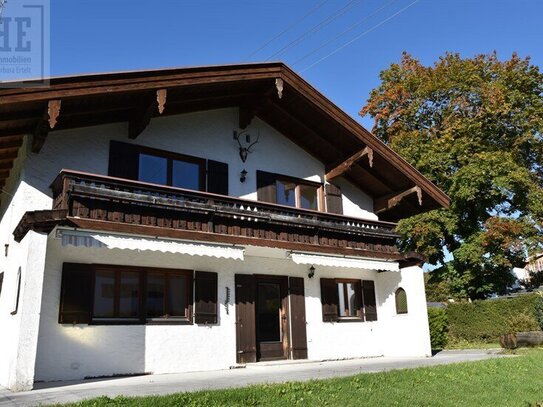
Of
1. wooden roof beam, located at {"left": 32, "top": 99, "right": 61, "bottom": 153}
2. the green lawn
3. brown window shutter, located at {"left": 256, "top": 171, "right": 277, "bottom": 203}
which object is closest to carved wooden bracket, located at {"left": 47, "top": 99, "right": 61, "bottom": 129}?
wooden roof beam, located at {"left": 32, "top": 99, "right": 61, "bottom": 153}

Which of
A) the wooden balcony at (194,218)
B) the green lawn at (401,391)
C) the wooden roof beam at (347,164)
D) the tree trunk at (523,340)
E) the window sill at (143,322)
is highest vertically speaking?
the wooden roof beam at (347,164)

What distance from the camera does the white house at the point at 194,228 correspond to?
10570mm

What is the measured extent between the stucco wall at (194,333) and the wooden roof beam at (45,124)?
2.29m

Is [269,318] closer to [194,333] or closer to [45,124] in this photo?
[194,333]

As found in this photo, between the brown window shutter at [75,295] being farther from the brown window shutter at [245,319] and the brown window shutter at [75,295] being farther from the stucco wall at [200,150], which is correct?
the brown window shutter at [245,319]

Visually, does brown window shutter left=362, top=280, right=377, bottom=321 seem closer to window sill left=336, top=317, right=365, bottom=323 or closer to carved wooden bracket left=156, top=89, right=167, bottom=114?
window sill left=336, top=317, right=365, bottom=323

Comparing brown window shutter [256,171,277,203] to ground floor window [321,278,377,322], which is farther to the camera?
ground floor window [321,278,377,322]

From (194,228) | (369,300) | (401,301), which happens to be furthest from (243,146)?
(401,301)

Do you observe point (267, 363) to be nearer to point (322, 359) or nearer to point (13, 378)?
point (322, 359)

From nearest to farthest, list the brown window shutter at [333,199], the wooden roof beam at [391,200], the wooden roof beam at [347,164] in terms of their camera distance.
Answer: the wooden roof beam at [347,164], the brown window shutter at [333,199], the wooden roof beam at [391,200]

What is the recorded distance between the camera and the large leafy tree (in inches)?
1039

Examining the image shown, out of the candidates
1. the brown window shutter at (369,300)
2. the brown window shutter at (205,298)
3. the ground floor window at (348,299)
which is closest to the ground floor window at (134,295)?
the brown window shutter at (205,298)

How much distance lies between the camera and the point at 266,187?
50.4 feet

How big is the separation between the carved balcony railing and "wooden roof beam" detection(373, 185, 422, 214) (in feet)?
5.19
